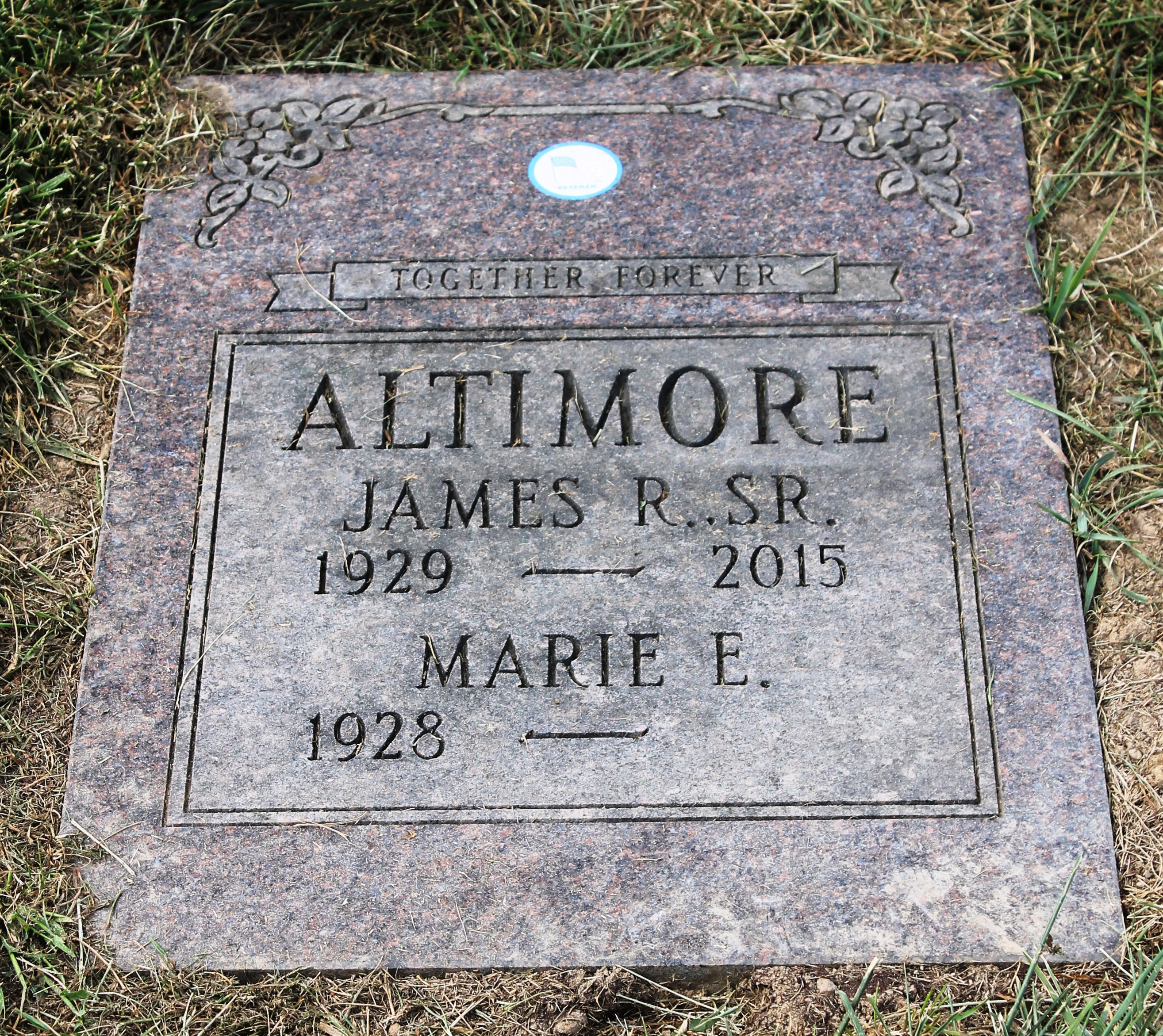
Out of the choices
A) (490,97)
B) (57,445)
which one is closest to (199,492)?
(57,445)

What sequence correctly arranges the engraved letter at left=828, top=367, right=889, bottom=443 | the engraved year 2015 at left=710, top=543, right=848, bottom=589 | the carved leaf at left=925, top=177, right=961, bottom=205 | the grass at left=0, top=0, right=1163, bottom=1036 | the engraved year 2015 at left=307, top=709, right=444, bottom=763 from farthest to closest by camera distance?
1. the carved leaf at left=925, top=177, right=961, bottom=205
2. the engraved letter at left=828, top=367, right=889, bottom=443
3. the engraved year 2015 at left=710, top=543, right=848, bottom=589
4. the engraved year 2015 at left=307, top=709, right=444, bottom=763
5. the grass at left=0, top=0, right=1163, bottom=1036

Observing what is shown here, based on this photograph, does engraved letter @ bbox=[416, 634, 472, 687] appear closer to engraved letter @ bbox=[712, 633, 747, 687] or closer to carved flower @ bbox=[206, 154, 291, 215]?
engraved letter @ bbox=[712, 633, 747, 687]

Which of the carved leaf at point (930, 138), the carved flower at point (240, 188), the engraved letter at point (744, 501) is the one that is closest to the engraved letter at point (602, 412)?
the engraved letter at point (744, 501)

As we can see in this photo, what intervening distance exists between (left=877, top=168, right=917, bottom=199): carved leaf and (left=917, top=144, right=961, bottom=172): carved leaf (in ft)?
0.15

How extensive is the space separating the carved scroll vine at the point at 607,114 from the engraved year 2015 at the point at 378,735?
52.3 inches

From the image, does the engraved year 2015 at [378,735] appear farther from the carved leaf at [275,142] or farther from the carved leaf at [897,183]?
the carved leaf at [897,183]

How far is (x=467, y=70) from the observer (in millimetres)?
3176

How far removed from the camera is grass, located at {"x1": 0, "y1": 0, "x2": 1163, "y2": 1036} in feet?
7.65

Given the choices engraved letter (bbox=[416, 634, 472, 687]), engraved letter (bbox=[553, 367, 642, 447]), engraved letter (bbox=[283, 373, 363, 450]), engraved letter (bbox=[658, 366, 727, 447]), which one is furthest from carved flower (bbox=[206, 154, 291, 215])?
engraved letter (bbox=[416, 634, 472, 687])

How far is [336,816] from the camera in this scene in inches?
96.0

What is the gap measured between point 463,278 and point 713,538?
37.0 inches

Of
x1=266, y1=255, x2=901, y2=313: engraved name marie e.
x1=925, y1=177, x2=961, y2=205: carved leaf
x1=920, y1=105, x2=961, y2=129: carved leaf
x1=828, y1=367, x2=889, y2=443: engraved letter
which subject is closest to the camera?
x1=828, y1=367, x2=889, y2=443: engraved letter

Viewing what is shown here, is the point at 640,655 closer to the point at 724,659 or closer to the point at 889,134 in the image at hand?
the point at 724,659

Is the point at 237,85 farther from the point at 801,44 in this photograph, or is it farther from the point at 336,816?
the point at 336,816
